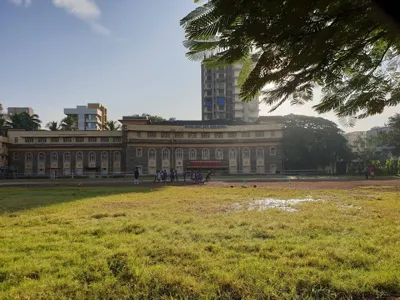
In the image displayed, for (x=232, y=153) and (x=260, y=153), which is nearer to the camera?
(x=260, y=153)

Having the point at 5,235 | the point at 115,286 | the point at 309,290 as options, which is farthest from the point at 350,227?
the point at 5,235

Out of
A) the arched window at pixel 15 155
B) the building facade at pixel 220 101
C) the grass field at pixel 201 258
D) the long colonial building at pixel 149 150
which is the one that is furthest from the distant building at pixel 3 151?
the grass field at pixel 201 258

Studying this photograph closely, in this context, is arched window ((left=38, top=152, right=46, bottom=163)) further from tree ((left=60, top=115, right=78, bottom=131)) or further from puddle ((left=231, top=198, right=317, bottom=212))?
puddle ((left=231, top=198, right=317, bottom=212))

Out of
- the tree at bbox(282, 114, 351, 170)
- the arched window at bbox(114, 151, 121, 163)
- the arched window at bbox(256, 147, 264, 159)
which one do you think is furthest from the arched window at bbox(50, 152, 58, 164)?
the tree at bbox(282, 114, 351, 170)

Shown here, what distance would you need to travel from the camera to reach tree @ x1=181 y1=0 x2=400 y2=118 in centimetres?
179

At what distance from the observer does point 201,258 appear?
4891mm

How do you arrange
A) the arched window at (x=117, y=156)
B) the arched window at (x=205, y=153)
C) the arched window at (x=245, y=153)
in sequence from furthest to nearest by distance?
the arched window at (x=117, y=156) < the arched window at (x=205, y=153) < the arched window at (x=245, y=153)

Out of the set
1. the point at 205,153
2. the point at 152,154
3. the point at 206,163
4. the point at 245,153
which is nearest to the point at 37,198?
the point at 152,154

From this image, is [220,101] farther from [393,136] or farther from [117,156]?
[393,136]

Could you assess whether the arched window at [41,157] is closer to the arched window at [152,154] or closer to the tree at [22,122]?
the tree at [22,122]

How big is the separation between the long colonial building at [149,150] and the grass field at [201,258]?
4873 centimetres

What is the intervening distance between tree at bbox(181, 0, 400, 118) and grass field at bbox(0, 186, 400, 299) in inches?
88.0

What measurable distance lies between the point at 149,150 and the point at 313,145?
27.6 meters

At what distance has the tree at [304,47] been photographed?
1.79 metres
